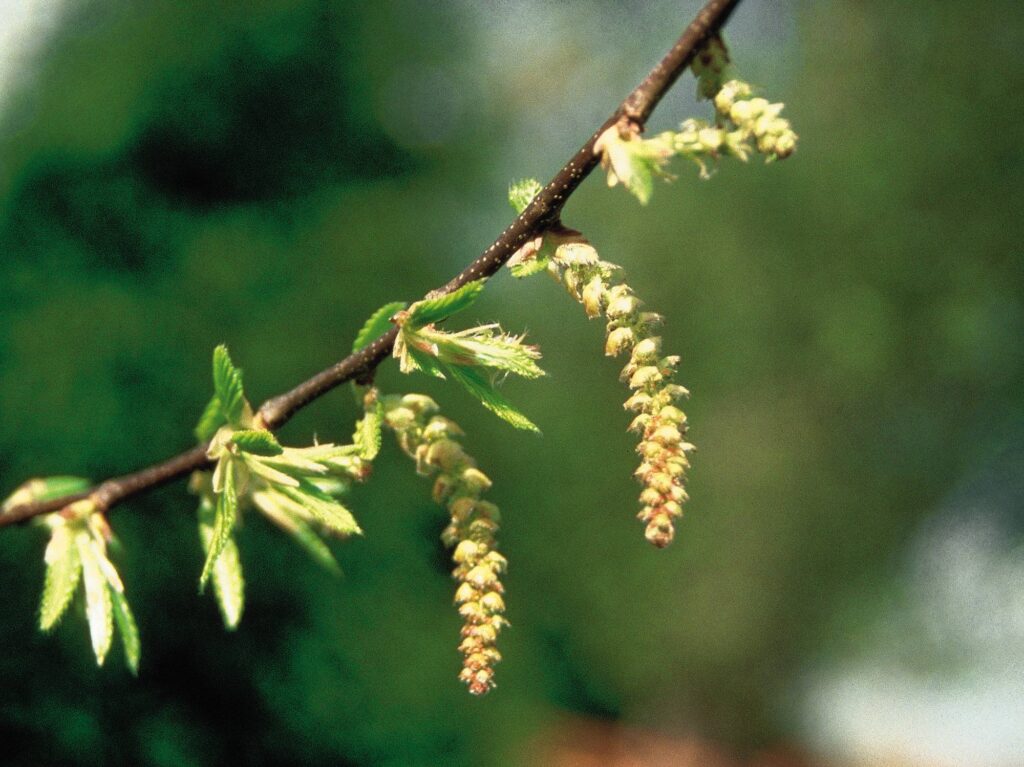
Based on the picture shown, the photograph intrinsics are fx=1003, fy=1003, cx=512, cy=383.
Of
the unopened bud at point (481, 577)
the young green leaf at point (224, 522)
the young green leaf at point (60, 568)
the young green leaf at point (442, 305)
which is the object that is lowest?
the young green leaf at point (60, 568)

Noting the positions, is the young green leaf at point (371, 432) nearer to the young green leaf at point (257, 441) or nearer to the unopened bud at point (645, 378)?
the young green leaf at point (257, 441)

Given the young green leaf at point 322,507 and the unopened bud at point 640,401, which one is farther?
the young green leaf at point 322,507

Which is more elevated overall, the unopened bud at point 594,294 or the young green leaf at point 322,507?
the unopened bud at point 594,294

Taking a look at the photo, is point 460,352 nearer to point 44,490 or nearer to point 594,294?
point 594,294

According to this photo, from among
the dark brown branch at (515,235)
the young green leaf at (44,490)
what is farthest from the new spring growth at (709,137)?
the young green leaf at (44,490)

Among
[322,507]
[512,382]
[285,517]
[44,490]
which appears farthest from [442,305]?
[512,382]

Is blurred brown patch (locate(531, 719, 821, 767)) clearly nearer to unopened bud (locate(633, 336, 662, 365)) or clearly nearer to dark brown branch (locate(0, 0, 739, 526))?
dark brown branch (locate(0, 0, 739, 526))
